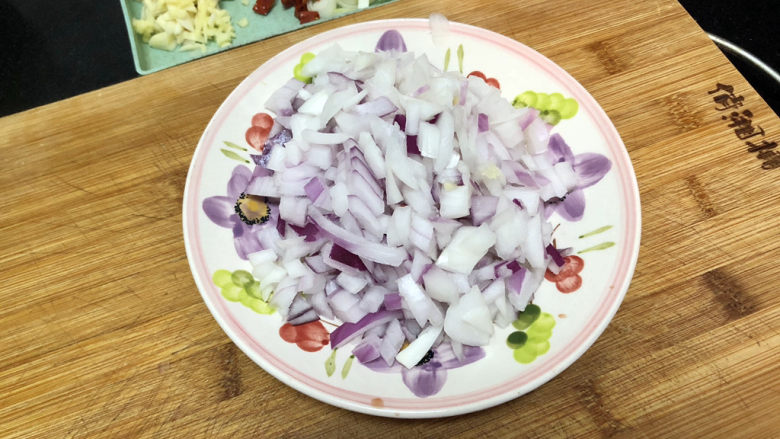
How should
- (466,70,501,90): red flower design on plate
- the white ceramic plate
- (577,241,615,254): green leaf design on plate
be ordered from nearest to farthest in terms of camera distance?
the white ceramic plate → (577,241,615,254): green leaf design on plate → (466,70,501,90): red flower design on plate

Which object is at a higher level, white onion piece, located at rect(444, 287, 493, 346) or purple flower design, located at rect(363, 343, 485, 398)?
white onion piece, located at rect(444, 287, 493, 346)

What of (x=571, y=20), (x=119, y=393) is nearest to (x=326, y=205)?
(x=119, y=393)

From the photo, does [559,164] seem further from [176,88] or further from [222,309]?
[176,88]

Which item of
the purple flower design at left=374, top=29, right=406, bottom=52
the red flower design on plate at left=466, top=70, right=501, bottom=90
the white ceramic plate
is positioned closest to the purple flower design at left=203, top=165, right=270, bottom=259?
the white ceramic plate

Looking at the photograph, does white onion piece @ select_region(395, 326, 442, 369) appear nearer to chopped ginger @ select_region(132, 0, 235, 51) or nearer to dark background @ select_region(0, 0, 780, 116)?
chopped ginger @ select_region(132, 0, 235, 51)

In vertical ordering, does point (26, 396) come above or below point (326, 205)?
below

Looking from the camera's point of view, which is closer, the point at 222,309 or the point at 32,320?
the point at 222,309
